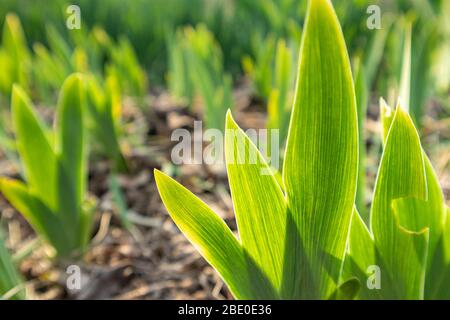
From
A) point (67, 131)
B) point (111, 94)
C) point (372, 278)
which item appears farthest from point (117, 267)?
point (372, 278)

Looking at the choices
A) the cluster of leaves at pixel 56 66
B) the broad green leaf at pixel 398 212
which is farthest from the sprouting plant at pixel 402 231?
the cluster of leaves at pixel 56 66

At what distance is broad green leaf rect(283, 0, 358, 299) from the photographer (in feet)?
1.65

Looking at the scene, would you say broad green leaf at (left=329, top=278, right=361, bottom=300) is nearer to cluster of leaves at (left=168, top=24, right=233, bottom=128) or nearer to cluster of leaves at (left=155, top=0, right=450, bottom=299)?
cluster of leaves at (left=155, top=0, right=450, bottom=299)

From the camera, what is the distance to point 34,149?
35.1 inches

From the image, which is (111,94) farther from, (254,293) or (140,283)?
(254,293)

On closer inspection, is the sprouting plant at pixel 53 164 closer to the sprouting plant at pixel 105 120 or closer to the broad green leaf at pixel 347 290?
the sprouting plant at pixel 105 120

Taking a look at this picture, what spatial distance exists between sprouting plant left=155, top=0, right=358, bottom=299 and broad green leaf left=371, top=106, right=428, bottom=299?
45 mm

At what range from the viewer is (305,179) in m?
0.57

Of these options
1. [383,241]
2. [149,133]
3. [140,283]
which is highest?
[149,133]

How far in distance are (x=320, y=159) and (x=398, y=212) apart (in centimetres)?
12

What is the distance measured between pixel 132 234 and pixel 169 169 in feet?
0.50

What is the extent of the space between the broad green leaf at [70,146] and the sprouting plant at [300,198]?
1.20 ft

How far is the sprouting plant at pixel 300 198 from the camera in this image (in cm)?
52
